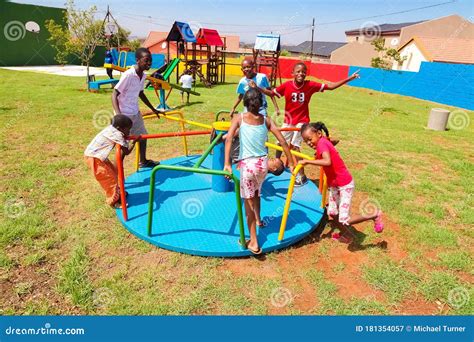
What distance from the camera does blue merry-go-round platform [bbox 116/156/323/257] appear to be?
3.48 metres

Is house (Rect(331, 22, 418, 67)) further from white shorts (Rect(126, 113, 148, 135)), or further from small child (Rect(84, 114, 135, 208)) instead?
small child (Rect(84, 114, 135, 208))

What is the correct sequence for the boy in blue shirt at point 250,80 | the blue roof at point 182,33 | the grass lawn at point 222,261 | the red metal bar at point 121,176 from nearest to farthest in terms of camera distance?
the grass lawn at point 222,261 < the red metal bar at point 121,176 < the boy in blue shirt at point 250,80 < the blue roof at point 182,33

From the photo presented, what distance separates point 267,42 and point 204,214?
19743mm

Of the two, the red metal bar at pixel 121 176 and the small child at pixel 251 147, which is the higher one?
the small child at pixel 251 147

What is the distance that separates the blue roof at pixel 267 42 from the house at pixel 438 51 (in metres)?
9.13

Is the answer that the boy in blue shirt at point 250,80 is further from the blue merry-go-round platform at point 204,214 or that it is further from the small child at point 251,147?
the small child at point 251,147

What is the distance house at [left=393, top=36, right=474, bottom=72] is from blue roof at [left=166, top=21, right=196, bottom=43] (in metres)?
14.7

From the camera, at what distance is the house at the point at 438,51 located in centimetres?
2345

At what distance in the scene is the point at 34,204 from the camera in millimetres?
4328

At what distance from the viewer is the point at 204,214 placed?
404 cm

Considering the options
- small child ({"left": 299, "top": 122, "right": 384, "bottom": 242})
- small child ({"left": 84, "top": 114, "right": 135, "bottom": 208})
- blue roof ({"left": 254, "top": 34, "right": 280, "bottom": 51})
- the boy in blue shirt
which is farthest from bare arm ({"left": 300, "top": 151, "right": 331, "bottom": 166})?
blue roof ({"left": 254, "top": 34, "right": 280, "bottom": 51})

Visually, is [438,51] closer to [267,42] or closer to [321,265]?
[267,42]

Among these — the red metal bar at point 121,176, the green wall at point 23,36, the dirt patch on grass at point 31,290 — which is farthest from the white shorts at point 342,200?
the green wall at point 23,36

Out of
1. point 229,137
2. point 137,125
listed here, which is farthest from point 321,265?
point 137,125
